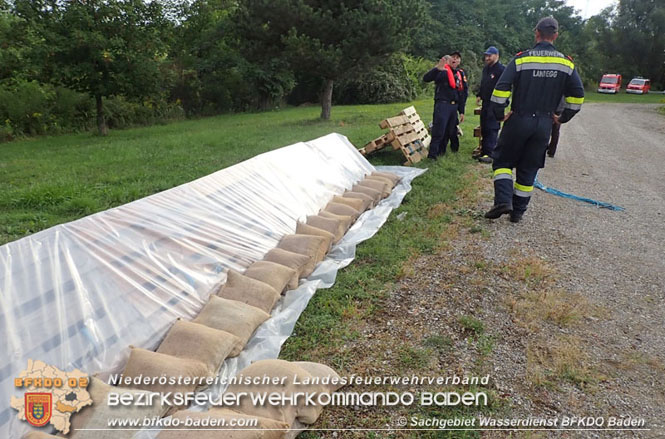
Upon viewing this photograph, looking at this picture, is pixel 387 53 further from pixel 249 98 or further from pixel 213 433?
pixel 213 433

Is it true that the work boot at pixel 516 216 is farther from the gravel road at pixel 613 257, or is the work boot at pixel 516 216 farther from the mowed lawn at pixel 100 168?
the mowed lawn at pixel 100 168

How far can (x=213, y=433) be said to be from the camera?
177 cm

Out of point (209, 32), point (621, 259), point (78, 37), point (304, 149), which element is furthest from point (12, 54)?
point (621, 259)

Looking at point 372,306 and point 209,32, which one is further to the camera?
point 209,32

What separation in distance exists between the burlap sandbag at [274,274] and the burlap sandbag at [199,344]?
670 mm

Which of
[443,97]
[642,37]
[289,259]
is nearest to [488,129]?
[443,97]

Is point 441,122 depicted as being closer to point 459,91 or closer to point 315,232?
point 459,91

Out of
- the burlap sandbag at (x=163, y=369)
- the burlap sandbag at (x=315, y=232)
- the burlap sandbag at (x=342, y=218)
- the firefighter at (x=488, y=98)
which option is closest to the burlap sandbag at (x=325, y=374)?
the burlap sandbag at (x=163, y=369)

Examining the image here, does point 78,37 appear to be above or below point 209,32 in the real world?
below

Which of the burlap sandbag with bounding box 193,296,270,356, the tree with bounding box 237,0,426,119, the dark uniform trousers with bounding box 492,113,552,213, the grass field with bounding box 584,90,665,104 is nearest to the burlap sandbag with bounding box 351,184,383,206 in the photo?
the dark uniform trousers with bounding box 492,113,552,213

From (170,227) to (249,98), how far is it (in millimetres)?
21027

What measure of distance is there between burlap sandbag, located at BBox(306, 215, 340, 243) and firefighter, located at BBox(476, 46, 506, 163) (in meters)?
3.90

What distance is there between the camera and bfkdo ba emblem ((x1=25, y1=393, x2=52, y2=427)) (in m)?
1.83

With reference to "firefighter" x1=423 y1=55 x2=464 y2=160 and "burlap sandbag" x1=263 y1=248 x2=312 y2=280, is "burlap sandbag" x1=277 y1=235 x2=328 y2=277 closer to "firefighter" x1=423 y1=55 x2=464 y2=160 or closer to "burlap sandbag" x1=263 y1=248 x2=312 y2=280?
"burlap sandbag" x1=263 y1=248 x2=312 y2=280
